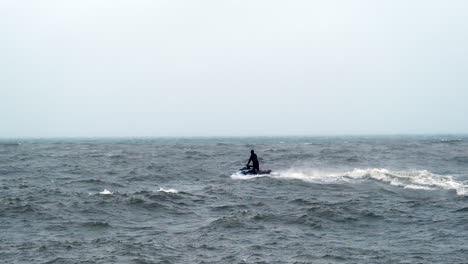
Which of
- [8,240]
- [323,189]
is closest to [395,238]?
[323,189]

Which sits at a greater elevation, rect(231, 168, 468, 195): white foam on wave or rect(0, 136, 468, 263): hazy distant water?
rect(231, 168, 468, 195): white foam on wave

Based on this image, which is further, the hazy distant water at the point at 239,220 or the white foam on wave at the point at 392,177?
the white foam on wave at the point at 392,177

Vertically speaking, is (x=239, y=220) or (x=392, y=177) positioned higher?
(x=392, y=177)

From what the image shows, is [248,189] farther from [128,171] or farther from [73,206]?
[128,171]

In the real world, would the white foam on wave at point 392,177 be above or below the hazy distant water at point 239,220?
above

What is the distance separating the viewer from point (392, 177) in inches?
1238

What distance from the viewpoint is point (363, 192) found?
2603cm

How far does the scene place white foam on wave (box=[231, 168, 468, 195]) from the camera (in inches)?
1080

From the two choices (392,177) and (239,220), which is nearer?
(239,220)

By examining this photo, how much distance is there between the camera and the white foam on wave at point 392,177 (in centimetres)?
2744

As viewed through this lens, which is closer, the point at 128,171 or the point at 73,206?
the point at 73,206

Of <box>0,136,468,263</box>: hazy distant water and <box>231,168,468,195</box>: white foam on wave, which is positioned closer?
<box>0,136,468,263</box>: hazy distant water

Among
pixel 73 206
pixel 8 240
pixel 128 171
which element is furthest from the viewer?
pixel 128 171

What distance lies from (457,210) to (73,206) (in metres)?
18.0
